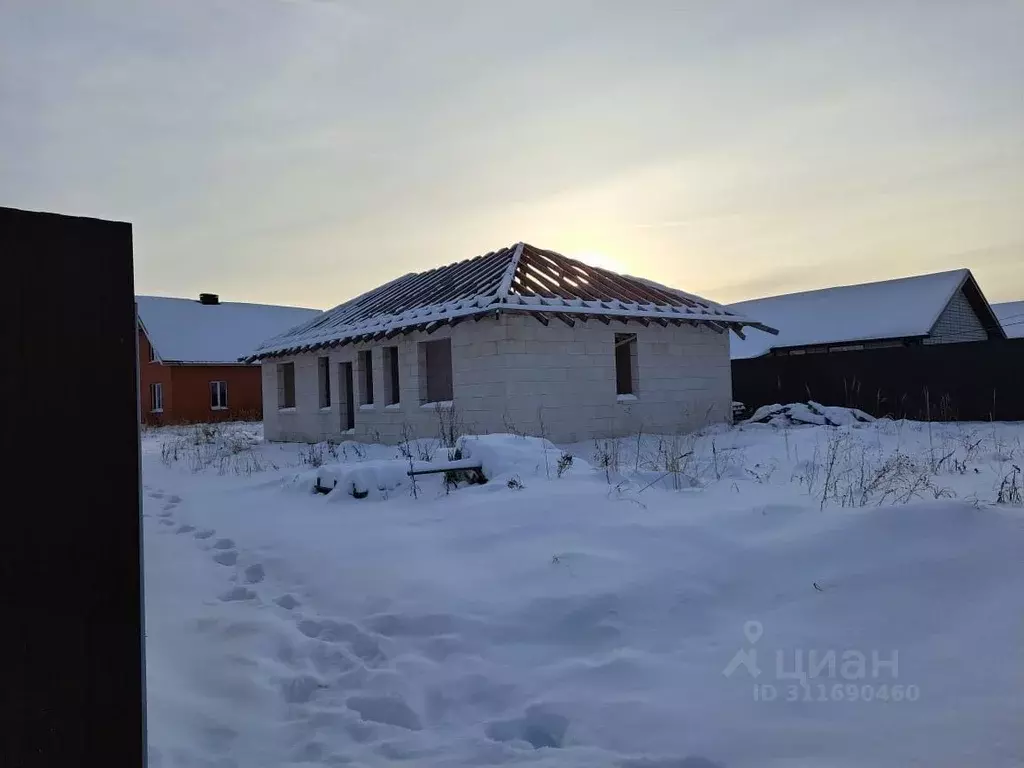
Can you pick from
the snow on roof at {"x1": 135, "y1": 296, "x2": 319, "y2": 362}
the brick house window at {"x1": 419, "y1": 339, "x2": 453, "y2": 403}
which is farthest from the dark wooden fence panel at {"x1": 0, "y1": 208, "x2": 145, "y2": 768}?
the snow on roof at {"x1": 135, "y1": 296, "x2": 319, "y2": 362}

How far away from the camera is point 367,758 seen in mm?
2879

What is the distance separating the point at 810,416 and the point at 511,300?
7.54 m

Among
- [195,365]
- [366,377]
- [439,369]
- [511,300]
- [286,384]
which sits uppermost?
[195,365]

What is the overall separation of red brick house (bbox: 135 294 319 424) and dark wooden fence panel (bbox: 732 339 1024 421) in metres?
19.6

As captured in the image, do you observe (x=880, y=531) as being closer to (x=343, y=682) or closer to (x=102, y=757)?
(x=343, y=682)

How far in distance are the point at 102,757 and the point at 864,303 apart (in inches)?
1141

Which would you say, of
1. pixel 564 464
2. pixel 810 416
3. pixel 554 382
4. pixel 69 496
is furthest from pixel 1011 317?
pixel 69 496

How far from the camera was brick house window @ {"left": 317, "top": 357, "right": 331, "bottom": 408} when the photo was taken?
59.0ft

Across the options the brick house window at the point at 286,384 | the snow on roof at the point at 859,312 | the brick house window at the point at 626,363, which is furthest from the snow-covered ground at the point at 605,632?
the snow on roof at the point at 859,312

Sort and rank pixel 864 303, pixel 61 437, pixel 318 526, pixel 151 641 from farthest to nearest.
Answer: pixel 864 303
pixel 318 526
pixel 151 641
pixel 61 437

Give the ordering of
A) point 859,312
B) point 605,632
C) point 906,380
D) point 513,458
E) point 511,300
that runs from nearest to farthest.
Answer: point 605,632, point 513,458, point 511,300, point 906,380, point 859,312

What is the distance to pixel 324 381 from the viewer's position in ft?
59.4

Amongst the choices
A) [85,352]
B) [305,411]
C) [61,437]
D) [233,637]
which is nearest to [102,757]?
[61,437]

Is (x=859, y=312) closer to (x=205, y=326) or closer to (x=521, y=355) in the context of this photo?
(x=521, y=355)
